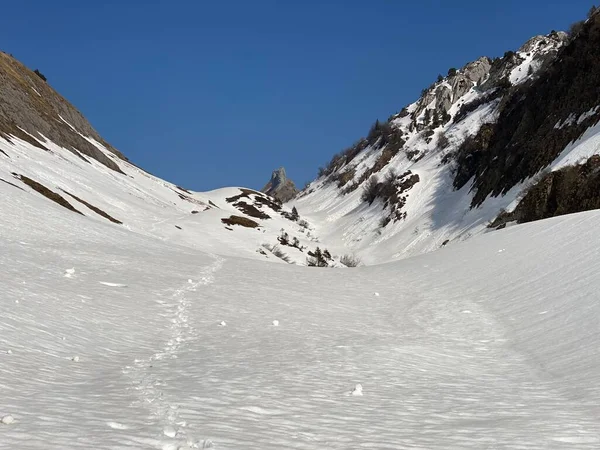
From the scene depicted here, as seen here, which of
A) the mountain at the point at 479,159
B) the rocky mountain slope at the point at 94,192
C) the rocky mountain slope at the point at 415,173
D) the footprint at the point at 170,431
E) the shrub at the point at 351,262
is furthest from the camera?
the shrub at the point at 351,262

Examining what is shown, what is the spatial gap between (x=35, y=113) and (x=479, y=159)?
68118 mm

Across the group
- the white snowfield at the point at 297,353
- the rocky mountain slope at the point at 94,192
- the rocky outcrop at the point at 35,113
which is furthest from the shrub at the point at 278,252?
the rocky outcrop at the point at 35,113

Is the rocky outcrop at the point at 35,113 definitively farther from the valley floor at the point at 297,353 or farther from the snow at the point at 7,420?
the snow at the point at 7,420

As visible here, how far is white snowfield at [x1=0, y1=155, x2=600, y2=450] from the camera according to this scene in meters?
6.71

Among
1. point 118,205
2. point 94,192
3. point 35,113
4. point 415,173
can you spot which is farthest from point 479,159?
point 35,113

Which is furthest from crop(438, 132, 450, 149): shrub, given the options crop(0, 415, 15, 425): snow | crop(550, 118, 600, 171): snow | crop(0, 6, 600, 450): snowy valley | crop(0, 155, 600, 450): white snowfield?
crop(0, 415, 15, 425): snow

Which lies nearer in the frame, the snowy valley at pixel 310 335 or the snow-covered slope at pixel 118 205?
the snowy valley at pixel 310 335

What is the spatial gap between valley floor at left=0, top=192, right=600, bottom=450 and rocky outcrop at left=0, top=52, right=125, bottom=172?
169ft

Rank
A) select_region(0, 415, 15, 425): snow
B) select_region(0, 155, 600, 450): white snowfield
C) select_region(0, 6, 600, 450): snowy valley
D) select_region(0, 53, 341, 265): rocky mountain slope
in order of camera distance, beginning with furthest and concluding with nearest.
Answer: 1. select_region(0, 53, 341, 265): rocky mountain slope
2. select_region(0, 6, 600, 450): snowy valley
3. select_region(0, 155, 600, 450): white snowfield
4. select_region(0, 415, 15, 425): snow

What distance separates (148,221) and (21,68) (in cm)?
6768

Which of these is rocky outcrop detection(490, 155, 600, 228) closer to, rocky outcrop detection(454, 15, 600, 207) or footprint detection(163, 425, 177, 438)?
rocky outcrop detection(454, 15, 600, 207)

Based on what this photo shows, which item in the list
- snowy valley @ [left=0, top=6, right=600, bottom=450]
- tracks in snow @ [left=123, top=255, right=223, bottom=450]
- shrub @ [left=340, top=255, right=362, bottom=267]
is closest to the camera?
tracks in snow @ [left=123, top=255, right=223, bottom=450]

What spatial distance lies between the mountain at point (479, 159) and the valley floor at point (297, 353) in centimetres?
1915

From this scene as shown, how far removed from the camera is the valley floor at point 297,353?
6.71 m
